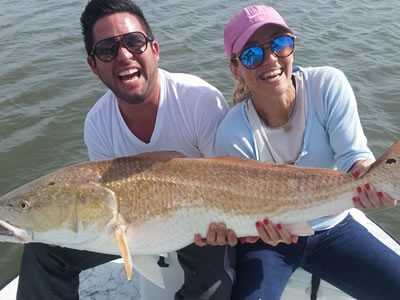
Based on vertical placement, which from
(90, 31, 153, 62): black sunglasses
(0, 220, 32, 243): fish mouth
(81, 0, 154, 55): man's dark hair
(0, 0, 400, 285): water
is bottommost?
(0, 0, 400, 285): water

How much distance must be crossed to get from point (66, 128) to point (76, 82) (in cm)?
177

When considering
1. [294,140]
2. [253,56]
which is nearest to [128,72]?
[253,56]

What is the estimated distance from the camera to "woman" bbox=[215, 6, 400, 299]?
2.96m

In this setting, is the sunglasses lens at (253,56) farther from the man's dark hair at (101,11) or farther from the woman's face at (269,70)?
the man's dark hair at (101,11)

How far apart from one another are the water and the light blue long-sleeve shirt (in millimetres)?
2892

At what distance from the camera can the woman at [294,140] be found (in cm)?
296

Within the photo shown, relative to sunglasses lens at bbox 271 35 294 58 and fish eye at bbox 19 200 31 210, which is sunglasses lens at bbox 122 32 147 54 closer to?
A: sunglasses lens at bbox 271 35 294 58

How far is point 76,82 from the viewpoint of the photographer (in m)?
9.23

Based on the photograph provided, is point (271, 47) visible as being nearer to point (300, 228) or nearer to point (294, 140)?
point (294, 140)

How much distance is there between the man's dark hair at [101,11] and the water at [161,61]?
305 cm

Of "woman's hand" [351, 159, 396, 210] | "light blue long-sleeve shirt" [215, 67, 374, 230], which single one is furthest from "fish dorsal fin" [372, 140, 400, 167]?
"light blue long-sleeve shirt" [215, 67, 374, 230]

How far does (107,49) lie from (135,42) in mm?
178

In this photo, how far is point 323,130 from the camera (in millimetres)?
3094

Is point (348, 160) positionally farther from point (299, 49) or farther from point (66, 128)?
point (299, 49)
